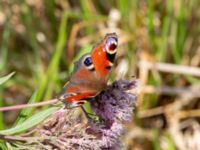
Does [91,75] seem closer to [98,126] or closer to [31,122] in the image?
[98,126]

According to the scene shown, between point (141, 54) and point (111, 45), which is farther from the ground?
point (141, 54)

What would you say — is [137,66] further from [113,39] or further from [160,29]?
[113,39]

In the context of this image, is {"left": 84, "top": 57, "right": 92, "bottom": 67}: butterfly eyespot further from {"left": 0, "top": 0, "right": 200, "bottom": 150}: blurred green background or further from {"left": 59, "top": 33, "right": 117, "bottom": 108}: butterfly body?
{"left": 0, "top": 0, "right": 200, "bottom": 150}: blurred green background

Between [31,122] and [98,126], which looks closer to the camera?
[98,126]

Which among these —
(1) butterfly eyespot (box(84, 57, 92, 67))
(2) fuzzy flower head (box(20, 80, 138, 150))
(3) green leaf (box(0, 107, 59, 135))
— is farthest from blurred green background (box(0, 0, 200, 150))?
(1) butterfly eyespot (box(84, 57, 92, 67))

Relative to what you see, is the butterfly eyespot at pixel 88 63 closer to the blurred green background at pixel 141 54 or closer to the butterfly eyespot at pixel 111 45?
the butterfly eyespot at pixel 111 45

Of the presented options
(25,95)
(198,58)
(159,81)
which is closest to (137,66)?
(159,81)

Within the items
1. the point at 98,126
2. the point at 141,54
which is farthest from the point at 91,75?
the point at 141,54

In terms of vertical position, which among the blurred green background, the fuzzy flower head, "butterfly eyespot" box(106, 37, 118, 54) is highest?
the blurred green background
